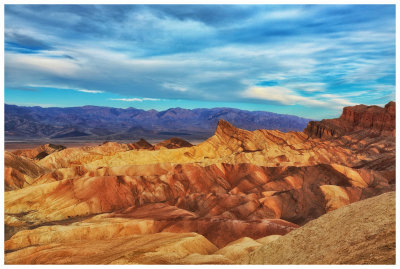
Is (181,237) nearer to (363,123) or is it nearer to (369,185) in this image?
(369,185)

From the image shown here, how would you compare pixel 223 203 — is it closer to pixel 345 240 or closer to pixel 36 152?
pixel 345 240

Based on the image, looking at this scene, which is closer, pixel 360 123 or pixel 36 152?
pixel 360 123

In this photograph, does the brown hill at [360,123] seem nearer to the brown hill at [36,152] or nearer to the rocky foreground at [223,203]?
the rocky foreground at [223,203]

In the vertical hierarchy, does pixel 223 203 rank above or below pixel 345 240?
below

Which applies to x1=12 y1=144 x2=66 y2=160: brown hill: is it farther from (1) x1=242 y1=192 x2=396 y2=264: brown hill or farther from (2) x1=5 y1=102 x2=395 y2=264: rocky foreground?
(1) x1=242 y1=192 x2=396 y2=264: brown hill

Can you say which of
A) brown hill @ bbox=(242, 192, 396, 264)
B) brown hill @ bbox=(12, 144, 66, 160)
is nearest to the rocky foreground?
brown hill @ bbox=(242, 192, 396, 264)

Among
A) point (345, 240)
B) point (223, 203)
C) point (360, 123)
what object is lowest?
point (223, 203)

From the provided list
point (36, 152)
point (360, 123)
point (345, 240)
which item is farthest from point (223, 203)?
point (36, 152)

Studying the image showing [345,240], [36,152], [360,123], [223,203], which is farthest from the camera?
[36,152]

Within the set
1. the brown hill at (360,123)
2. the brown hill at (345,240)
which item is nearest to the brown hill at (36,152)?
the brown hill at (360,123)

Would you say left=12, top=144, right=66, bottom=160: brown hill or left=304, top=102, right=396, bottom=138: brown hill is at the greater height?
left=304, top=102, right=396, bottom=138: brown hill
